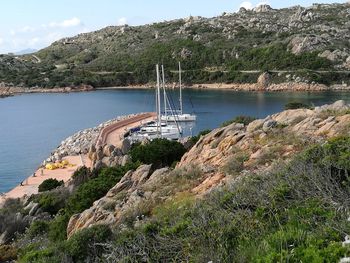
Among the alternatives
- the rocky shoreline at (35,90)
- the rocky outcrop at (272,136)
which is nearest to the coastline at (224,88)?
the rocky shoreline at (35,90)

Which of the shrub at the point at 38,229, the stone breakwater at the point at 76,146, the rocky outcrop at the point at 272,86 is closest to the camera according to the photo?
the shrub at the point at 38,229

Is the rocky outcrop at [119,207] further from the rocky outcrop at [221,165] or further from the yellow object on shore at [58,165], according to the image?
the yellow object on shore at [58,165]

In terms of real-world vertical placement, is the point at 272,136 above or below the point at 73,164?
above

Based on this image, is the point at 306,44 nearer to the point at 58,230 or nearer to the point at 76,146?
the point at 76,146

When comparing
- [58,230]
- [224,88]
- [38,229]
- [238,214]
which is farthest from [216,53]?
[238,214]

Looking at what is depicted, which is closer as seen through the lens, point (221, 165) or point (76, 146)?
point (221, 165)

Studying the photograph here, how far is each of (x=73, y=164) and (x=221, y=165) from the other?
20.1m

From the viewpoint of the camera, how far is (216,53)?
3644 inches

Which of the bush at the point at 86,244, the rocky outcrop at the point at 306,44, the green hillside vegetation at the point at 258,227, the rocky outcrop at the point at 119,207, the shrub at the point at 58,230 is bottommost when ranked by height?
the shrub at the point at 58,230

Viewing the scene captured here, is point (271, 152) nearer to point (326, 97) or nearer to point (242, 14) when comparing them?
point (326, 97)

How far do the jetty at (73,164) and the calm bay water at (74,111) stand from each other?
63.6 inches

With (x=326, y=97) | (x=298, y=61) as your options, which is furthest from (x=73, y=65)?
(x=326, y=97)

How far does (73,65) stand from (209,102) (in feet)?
179

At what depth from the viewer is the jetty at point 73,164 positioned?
23.7 metres
